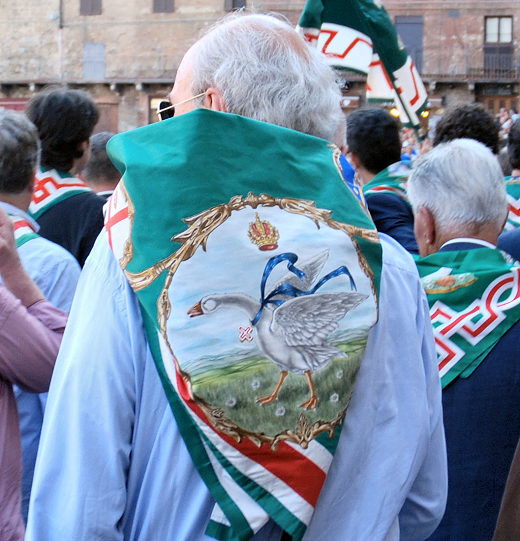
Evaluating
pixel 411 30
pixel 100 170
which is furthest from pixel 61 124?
pixel 411 30

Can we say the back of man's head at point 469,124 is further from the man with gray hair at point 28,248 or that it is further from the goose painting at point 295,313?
the goose painting at point 295,313

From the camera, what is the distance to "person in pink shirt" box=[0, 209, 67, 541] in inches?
67.9

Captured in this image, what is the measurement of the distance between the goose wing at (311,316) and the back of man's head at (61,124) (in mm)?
2370

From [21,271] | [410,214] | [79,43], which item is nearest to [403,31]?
[79,43]

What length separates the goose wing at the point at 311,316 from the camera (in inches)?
52.3

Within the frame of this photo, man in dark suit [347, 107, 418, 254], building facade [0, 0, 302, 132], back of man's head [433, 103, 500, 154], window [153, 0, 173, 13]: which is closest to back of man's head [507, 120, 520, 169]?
back of man's head [433, 103, 500, 154]

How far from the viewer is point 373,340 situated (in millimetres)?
1487

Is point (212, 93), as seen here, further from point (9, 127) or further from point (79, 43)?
point (79, 43)

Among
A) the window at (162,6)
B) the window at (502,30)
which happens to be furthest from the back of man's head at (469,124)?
the window at (162,6)

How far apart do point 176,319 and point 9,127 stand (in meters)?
1.31

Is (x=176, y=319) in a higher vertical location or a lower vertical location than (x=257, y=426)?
higher

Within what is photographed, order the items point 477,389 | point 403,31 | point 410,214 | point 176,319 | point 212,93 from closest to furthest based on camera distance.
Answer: point 176,319 < point 212,93 < point 477,389 < point 410,214 < point 403,31

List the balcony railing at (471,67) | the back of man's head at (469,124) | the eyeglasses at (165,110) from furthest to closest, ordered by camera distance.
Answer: the balcony railing at (471,67) → the back of man's head at (469,124) → the eyeglasses at (165,110)

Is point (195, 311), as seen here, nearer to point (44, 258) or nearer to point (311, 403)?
point (311, 403)
